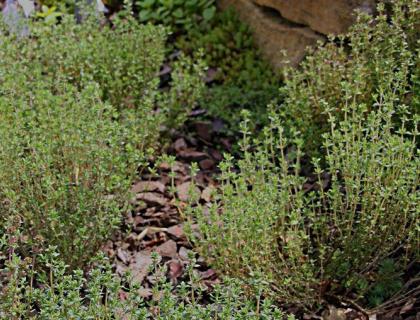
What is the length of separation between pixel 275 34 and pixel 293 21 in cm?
16

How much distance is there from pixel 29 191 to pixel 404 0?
2.11 meters

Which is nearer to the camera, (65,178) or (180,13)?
(65,178)

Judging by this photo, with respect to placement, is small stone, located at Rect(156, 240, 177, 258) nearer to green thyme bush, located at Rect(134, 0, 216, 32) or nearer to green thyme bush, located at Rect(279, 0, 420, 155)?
green thyme bush, located at Rect(279, 0, 420, 155)

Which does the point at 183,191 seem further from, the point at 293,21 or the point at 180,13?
the point at 180,13

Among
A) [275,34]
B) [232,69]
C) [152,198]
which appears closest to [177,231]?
[152,198]

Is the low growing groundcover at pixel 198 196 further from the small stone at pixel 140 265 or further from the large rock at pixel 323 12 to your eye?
the large rock at pixel 323 12

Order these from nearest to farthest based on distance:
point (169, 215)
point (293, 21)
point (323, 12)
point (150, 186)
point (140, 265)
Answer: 1. point (140, 265)
2. point (169, 215)
3. point (150, 186)
4. point (323, 12)
5. point (293, 21)

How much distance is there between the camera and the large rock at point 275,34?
15.4 feet

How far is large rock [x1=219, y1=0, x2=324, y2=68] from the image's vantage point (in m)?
4.68

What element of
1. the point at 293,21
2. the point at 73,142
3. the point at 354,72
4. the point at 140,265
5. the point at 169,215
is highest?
the point at 293,21

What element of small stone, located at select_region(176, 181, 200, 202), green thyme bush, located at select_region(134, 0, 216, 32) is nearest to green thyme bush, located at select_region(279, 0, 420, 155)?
small stone, located at select_region(176, 181, 200, 202)

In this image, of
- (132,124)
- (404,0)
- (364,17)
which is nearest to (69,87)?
(132,124)

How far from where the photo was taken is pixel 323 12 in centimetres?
451

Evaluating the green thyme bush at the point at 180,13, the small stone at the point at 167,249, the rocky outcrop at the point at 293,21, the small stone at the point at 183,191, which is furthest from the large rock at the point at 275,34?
the small stone at the point at 167,249
